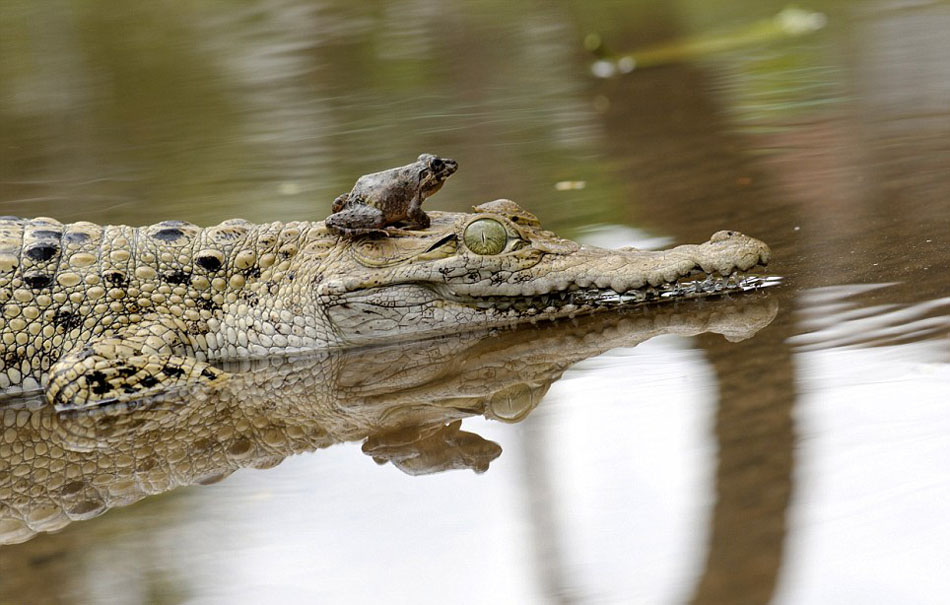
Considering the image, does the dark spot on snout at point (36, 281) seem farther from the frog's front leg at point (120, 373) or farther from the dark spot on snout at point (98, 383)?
the dark spot on snout at point (98, 383)

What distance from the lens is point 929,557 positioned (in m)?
2.72

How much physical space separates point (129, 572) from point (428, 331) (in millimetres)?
2226

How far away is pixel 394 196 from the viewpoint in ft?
17.5

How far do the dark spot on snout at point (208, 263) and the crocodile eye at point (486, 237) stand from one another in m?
1.19

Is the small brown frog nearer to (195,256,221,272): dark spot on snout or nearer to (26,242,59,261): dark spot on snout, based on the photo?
(195,256,221,272): dark spot on snout

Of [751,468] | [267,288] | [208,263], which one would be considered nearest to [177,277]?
[208,263]

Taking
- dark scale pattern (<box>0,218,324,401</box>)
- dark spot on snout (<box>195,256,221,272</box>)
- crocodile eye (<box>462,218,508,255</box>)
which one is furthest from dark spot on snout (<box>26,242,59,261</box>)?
crocodile eye (<box>462,218,508,255</box>)

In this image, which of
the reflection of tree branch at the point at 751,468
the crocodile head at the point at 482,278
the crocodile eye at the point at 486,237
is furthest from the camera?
the crocodile eye at the point at 486,237

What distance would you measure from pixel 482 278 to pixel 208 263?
131 centimetres

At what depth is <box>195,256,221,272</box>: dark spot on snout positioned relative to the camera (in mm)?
5574

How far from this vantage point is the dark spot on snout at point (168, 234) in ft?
18.5

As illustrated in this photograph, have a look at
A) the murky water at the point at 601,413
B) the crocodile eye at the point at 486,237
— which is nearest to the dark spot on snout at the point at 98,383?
the murky water at the point at 601,413

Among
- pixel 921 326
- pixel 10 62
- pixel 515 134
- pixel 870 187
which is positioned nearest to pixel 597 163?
pixel 515 134

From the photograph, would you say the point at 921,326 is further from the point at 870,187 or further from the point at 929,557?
the point at 870,187
